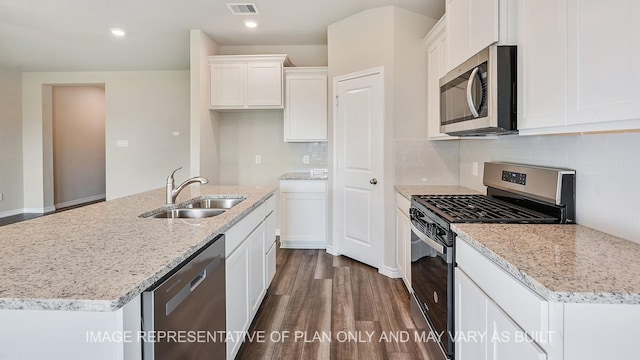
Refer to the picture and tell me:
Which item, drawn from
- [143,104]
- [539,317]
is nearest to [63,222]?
[539,317]

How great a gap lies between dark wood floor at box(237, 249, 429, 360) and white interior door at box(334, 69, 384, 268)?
333 millimetres

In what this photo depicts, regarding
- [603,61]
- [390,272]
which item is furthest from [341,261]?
[603,61]

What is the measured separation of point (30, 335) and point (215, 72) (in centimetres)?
411

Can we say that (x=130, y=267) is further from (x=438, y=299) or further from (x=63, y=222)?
(x=438, y=299)

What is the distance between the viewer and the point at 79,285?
917 mm

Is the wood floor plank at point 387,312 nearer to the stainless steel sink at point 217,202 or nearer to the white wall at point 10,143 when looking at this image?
the stainless steel sink at point 217,202

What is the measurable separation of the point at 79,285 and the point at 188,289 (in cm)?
40

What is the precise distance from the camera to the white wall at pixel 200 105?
4.30 metres

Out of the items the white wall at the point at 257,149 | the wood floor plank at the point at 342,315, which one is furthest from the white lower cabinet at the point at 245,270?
the white wall at the point at 257,149

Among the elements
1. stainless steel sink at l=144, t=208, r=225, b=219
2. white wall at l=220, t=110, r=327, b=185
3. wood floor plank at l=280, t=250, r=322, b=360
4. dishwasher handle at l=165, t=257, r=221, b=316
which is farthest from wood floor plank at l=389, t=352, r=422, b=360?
white wall at l=220, t=110, r=327, b=185

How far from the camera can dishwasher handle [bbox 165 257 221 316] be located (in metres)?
1.13

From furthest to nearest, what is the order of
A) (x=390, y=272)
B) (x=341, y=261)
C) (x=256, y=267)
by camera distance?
(x=341, y=261) < (x=390, y=272) < (x=256, y=267)

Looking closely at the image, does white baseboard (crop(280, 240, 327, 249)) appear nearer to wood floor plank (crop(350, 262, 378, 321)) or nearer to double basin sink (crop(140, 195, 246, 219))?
wood floor plank (crop(350, 262, 378, 321))

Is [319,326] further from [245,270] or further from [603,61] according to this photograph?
[603,61]
